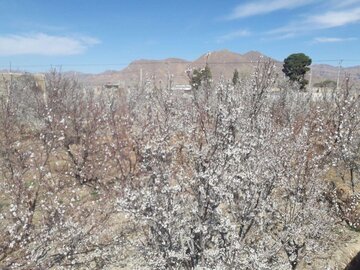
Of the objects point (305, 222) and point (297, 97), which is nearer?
point (305, 222)

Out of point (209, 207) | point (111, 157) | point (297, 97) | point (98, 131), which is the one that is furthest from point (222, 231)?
point (297, 97)

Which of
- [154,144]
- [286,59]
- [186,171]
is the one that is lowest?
[186,171]

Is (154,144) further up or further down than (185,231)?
further up

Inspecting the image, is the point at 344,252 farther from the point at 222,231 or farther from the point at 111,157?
the point at 111,157

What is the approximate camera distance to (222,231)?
5.25 metres

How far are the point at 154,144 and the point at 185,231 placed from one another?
1407mm

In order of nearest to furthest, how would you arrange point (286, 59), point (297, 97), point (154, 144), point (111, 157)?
1. point (154, 144)
2. point (111, 157)
3. point (297, 97)
4. point (286, 59)

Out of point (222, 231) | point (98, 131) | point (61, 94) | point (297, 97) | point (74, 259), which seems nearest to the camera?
point (222, 231)

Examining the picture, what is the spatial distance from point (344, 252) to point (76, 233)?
22.2ft

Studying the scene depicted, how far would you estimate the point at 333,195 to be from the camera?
35.0 ft

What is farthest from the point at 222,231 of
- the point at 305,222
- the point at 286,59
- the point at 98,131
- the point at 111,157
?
the point at 286,59

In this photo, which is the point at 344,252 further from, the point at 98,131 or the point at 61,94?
the point at 61,94

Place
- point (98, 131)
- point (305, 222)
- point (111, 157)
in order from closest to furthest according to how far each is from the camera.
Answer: point (305, 222) → point (111, 157) → point (98, 131)

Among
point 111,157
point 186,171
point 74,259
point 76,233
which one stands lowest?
point 74,259
